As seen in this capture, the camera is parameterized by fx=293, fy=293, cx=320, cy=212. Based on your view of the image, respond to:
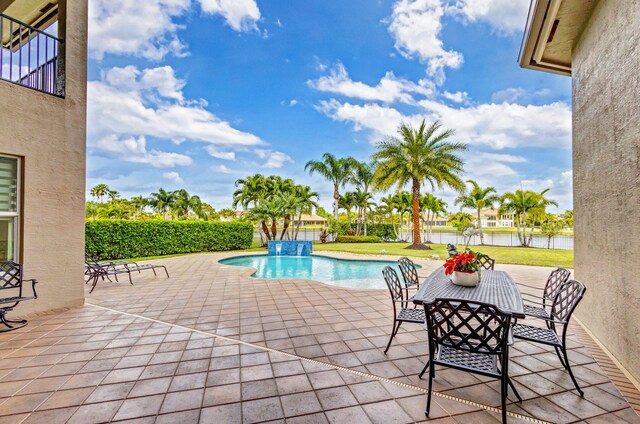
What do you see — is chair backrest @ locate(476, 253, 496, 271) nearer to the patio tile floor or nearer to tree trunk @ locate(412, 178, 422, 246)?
the patio tile floor

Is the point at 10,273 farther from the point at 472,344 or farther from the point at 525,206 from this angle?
the point at 525,206

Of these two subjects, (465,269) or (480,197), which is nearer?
(465,269)

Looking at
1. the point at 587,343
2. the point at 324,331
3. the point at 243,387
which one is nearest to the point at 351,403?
the point at 243,387

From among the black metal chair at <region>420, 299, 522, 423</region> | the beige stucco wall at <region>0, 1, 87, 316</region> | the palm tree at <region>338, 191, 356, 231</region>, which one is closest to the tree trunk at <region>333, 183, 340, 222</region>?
the palm tree at <region>338, 191, 356, 231</region>

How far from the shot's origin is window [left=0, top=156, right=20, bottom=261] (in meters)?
4.43

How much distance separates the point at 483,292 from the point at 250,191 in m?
20.0

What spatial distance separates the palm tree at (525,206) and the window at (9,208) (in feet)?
91.8

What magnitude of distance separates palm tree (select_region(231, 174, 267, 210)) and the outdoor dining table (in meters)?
18.9

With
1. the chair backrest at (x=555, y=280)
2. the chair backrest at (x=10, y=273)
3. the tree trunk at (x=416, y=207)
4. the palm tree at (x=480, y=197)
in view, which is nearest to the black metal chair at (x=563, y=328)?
the chair backrest at (x=555, y=280)

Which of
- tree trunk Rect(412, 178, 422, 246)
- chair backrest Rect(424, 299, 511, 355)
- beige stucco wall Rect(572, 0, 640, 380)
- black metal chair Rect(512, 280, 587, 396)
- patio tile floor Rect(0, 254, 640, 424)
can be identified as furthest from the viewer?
tree trunk Rect(412, 178, 422, 246)

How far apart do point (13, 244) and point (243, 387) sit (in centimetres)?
459

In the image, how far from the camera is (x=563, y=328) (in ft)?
8.21

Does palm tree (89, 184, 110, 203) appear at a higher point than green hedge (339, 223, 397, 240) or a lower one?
higher

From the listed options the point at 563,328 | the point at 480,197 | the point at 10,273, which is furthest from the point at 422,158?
the point at 10,273
